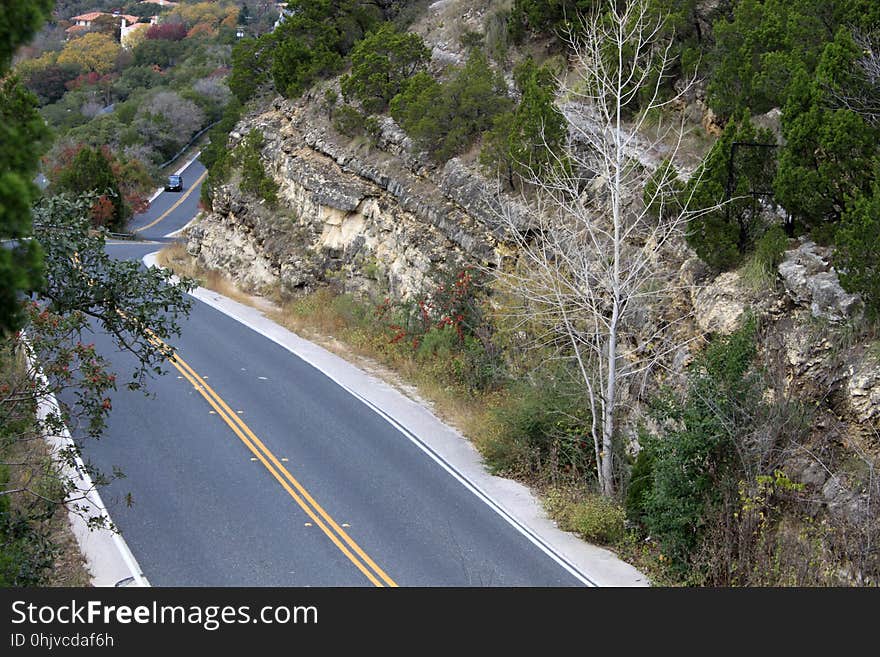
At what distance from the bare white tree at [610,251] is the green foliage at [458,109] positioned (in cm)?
387

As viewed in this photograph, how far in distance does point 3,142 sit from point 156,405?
41.8 ft

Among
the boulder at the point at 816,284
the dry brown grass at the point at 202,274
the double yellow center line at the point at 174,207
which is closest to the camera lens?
the boulder at the point at 816,284

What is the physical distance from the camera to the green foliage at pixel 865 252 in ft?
40.3

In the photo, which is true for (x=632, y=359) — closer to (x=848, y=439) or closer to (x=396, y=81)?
(x=848, y=439)

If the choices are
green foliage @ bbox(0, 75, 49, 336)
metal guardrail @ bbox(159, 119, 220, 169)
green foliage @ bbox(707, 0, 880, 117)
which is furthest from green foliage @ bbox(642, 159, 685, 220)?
metal guardrail @ bbox(159, 119, 220, 169)

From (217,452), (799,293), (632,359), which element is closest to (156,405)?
(217,452)

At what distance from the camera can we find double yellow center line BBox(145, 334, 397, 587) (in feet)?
39.5

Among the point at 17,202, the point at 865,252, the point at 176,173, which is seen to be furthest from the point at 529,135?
the point at 176,173

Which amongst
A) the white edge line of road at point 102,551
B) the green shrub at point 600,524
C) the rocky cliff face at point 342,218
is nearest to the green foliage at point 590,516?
the green shrub at point 600,524

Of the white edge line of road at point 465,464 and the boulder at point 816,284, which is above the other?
the boulder at point 816,284

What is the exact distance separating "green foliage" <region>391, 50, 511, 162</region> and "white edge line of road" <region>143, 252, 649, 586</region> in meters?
6.48

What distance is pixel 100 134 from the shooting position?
2429 inches

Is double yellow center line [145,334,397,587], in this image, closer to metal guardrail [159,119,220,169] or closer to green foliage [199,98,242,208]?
green foliage [199,98,242,208]

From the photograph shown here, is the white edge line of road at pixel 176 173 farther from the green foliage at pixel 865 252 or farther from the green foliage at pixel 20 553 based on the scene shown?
the green foliage at pixel 865 252
